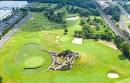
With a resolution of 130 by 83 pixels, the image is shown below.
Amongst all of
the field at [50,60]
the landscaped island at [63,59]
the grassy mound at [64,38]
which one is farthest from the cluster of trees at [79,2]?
the landscaped island at [63,59]

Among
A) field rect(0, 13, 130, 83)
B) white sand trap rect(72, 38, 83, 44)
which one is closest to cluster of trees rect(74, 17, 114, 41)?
white sand trap rect(72, 38, 83, 44)

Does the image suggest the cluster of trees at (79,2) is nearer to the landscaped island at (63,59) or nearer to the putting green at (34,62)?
A: the landscaped island at (63,59)

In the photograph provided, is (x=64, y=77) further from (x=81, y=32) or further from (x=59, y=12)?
(x=59, y=12)

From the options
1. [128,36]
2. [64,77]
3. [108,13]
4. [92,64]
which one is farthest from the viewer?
[108,13]

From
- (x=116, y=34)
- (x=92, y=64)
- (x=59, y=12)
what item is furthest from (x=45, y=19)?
(x=92, y=64)

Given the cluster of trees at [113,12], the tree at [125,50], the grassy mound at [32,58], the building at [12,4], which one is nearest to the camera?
the grassy mound at [32,58]

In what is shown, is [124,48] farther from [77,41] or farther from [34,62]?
[34,62]
